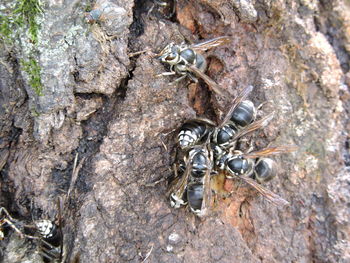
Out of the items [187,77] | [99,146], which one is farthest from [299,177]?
[99,146]

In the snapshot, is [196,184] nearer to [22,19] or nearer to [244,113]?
[244,113]

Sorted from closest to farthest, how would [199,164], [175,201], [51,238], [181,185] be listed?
[51,238] < [175,201] < [181,185] < [199,164]

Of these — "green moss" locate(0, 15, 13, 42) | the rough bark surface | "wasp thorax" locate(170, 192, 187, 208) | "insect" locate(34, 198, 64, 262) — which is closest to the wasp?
the rough bark surface

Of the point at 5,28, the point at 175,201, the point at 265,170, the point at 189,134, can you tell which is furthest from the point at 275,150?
the point at 5,28

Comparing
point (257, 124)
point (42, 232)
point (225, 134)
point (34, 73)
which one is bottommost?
point (42, 232)

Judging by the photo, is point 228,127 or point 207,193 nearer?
point 207,193
